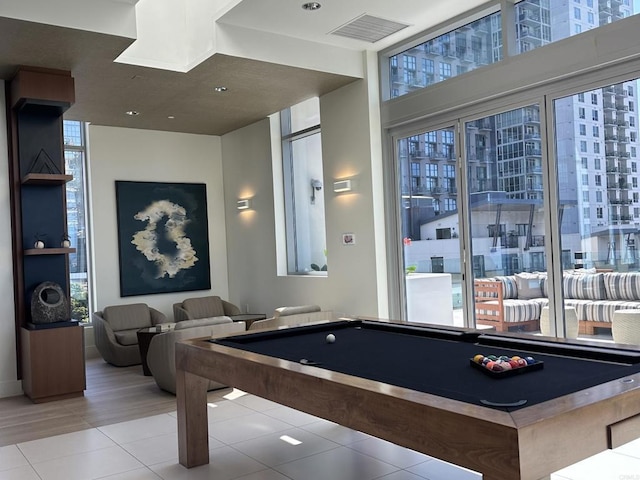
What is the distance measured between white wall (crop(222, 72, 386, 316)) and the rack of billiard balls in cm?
407

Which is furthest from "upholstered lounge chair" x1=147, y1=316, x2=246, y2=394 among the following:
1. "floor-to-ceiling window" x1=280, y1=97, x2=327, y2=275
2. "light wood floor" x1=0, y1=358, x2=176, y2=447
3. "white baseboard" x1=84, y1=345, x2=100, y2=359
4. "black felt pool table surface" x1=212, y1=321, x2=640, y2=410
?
"white baseboard" x1=84, y1=345, x2=100, y2=359

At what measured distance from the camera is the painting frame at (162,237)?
877 cm

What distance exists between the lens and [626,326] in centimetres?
469

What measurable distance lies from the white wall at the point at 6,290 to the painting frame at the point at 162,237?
255 centimetres

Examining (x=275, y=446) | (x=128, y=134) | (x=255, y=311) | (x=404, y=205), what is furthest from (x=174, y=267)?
(x=275, y=446)

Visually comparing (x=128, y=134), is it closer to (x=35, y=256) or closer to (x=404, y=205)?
(x=35, y=256)

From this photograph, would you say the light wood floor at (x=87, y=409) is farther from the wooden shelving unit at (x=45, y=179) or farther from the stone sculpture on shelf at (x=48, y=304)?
the wooden shelving unit at (x=45, y=179)

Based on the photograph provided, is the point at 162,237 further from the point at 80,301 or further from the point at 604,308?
the point at 604,308

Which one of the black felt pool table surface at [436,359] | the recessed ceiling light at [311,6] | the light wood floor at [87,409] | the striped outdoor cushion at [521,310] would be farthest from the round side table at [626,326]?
the light wood floor at [87,409]

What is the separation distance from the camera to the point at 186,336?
564cm

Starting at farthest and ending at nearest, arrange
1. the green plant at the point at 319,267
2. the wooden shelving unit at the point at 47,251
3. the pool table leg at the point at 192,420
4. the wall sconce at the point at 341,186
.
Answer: the green plant at the point at 319,267 → the wall sconce at the point at 341,186 → the wooden shelving unit at the point at 47,251 → the pool table leg at the point at 192,420

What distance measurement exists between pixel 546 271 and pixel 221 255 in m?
5.70

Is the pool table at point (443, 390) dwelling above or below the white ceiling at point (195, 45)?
below

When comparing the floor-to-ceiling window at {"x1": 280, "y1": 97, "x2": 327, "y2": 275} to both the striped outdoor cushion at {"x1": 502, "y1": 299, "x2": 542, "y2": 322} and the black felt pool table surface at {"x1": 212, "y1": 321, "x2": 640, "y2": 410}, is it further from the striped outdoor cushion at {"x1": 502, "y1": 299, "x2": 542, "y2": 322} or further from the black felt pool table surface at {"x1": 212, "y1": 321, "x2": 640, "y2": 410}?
the black felt pool table surface at {"x1": 212, "y1": 321, "x2": 640, "y2": 410}
